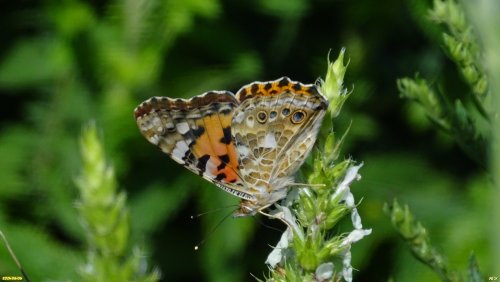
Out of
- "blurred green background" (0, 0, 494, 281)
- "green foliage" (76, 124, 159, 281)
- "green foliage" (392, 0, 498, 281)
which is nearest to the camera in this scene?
"green foliage" (76, 124, 159, 281)

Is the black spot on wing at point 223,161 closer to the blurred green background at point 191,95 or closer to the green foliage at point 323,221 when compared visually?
the green foliage at point 323,221

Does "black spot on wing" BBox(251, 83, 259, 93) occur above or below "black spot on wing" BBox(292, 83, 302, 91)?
below

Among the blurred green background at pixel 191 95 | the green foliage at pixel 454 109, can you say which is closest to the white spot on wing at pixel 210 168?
the green foliage at pixel 454 109

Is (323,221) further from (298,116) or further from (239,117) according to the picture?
(239,117)

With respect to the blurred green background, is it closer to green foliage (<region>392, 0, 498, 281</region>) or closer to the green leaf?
the green leaf

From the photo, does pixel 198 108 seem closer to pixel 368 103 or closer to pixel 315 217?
pixel 315 217

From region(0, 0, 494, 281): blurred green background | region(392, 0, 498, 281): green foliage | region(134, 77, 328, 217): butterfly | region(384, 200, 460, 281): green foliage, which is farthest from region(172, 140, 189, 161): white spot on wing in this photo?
region(0, 0, 494, 281): blurred green background

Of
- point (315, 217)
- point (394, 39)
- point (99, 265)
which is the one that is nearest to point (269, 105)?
point (315, 217)
